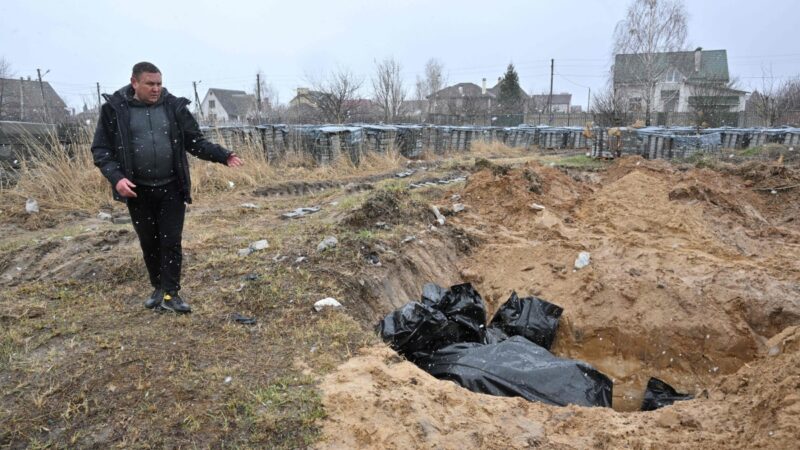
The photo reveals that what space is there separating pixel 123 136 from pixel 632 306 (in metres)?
4.63

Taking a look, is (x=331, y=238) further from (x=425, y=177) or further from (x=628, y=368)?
(x=425, y=177)

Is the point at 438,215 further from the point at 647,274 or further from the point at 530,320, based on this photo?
the point at 647,274

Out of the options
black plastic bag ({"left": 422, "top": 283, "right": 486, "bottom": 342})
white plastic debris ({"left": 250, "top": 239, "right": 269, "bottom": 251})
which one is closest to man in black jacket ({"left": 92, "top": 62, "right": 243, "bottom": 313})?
white plastic debris ({"left": 250, "top": 239, "right": 269, "bottom": 251})

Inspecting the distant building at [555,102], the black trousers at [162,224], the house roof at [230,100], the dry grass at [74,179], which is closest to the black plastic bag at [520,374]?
the black trousers at [162,224]

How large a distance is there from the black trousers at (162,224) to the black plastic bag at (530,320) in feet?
8.66

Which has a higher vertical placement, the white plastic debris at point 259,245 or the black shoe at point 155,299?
the white plastic debris at point 259,245

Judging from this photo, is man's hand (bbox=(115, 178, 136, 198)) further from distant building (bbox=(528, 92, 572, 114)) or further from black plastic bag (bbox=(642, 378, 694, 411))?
distant building (bbox=(528, 92, 572, 114))

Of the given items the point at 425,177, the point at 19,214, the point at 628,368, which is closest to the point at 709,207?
the point at 628,368

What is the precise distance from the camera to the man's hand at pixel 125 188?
9.67 feet

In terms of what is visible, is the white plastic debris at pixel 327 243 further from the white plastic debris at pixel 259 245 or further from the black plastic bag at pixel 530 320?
the black plastic bag at pixel 530 320

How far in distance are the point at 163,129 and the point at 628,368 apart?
14.8ft

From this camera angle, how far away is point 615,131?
1412 centimetres

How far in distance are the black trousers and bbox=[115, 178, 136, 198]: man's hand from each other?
0.80ft

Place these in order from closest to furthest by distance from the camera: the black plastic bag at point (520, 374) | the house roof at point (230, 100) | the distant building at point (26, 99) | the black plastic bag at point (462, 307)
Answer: the black plastic bag at point (520, 374), the black plastic bag at point (462, 307), the distant building at point (26, 99), the house roof at point (230, 100)
